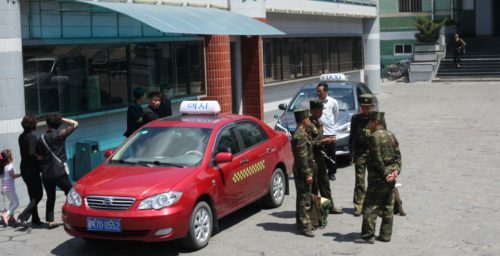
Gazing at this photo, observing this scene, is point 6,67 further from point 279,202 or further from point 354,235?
point 354,235

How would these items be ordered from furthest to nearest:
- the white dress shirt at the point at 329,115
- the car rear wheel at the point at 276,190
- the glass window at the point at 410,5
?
the glass window at the point at 410,5, the white dress shirt at the point at 329,115, the car rear wheel at the point at 276,190

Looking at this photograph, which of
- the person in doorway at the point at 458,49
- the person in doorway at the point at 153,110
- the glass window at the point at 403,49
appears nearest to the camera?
the person in doorway at the point at 153,110

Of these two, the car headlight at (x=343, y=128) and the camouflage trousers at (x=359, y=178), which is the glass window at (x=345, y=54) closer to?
the car headlight at (x=343, y=128)

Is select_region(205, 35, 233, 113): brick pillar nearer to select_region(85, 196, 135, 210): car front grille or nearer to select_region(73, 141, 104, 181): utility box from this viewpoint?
select_region(73, 141, 104, 181): utility box

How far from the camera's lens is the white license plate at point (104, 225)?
8.04 m

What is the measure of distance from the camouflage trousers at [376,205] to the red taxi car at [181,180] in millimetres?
1744

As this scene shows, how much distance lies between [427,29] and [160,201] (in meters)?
32.2

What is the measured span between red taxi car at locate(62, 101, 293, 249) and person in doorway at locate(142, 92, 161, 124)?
1.29 meters

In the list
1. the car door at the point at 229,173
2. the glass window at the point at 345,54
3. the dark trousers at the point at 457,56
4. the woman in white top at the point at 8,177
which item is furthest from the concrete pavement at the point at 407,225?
the dark trousers at the point at 457,56

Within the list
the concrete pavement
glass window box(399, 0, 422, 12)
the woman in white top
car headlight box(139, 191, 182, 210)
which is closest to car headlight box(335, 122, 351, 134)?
the concrete pavement

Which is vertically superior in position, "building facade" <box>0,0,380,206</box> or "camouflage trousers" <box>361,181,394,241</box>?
"building facade" <box>0,0,380,206</box>

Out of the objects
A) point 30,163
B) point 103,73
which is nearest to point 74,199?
point 30,163

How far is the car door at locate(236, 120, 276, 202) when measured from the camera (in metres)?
9.88

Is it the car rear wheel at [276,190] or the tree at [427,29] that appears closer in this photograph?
the car rear wheel at [276,190]
